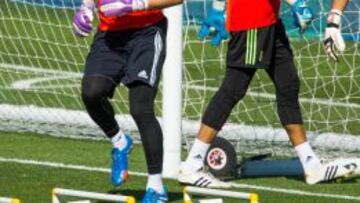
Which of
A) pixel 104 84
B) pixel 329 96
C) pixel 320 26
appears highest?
pixel 104 84

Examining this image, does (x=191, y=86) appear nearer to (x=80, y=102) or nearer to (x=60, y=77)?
(x=80, y=102)

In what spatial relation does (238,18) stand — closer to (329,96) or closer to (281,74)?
(281,74)

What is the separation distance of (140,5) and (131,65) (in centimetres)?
38

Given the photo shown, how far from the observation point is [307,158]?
888 cm

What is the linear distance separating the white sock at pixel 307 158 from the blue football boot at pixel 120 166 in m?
1.21

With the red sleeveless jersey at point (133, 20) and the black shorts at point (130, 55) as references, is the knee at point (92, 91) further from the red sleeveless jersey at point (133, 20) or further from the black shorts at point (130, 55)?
the red sleeveless jersey at point (133, 20)

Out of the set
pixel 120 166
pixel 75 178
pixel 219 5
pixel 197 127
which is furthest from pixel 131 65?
pixel 197 127

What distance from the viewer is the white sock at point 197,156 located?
8750 mm

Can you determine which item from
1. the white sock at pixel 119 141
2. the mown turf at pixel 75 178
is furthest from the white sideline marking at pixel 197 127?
the white sock at pixel 119 141

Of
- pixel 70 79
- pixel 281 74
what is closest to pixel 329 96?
pixel 70 79

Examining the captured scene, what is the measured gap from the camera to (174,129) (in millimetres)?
9008

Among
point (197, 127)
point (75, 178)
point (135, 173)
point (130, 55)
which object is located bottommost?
point (197, 127)

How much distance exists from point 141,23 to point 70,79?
585cm

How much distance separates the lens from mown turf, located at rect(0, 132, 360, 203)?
8.32 metres
